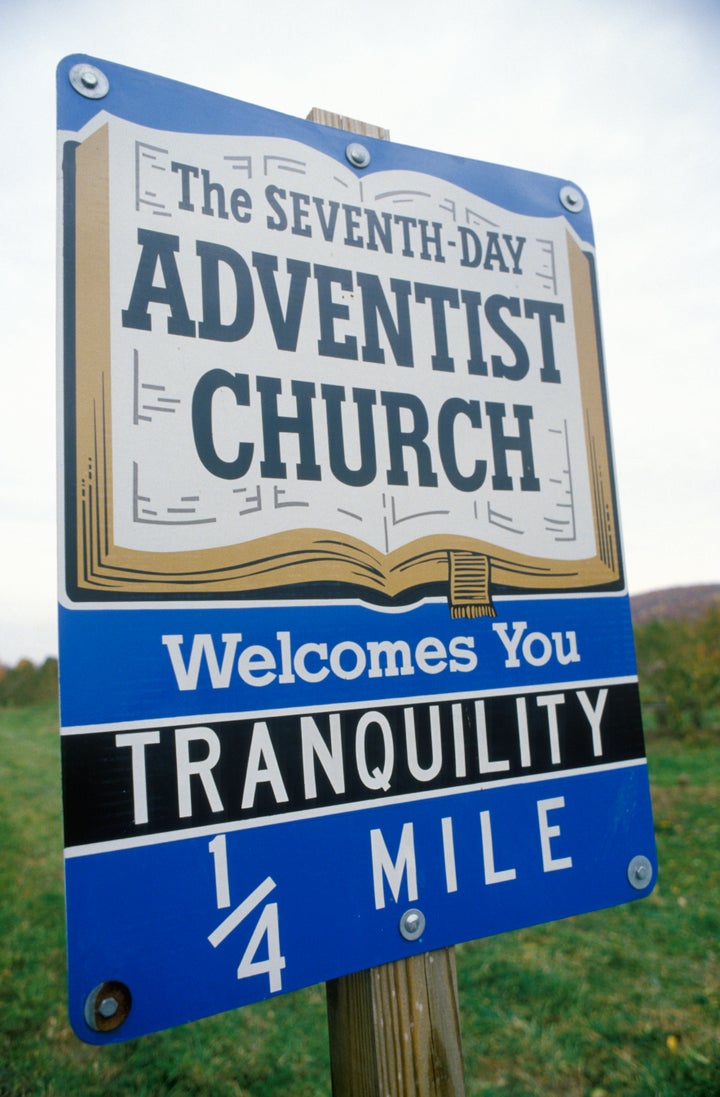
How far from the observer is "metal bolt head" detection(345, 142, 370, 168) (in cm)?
145

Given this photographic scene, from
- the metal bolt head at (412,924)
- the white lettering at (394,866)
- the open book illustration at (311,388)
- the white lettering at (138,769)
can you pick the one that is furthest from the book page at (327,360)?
the metal bolt head at (412,924)

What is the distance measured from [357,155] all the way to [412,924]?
1.40 m

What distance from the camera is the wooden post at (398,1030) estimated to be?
121 centimetres

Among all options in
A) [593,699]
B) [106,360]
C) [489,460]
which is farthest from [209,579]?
[593,699]

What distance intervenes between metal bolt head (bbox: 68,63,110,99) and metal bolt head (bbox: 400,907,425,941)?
4.72ft

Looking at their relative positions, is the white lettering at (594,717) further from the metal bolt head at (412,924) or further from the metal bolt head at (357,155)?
the metal bolt head at (357,155)

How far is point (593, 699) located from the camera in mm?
1469

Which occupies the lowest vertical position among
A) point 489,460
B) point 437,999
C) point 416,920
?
point 437,999

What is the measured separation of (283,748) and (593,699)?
2.14 ft

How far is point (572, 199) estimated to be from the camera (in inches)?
67.8

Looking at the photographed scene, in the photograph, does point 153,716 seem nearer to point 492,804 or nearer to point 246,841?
point 246,841

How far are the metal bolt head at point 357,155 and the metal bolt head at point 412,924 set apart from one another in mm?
1359

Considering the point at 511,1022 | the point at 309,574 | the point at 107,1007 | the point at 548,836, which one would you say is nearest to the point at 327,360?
the point at 309,574

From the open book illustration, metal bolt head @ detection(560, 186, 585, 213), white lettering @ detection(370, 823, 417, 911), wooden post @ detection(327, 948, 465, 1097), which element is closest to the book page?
the open book illustration
